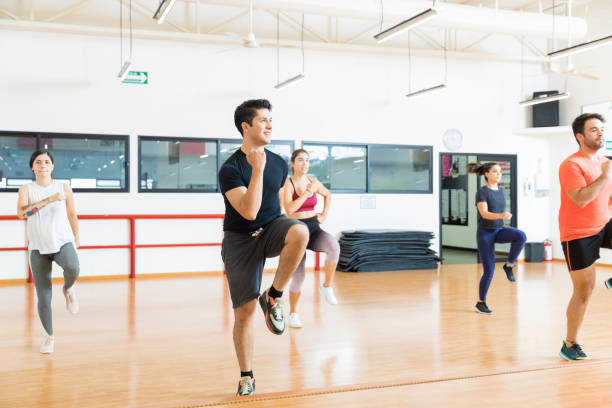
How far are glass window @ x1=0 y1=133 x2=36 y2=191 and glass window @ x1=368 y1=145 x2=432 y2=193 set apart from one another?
5362mm

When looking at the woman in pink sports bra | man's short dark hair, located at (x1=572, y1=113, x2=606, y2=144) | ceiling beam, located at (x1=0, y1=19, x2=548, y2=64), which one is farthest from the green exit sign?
man's short dark hair, located at (x1=572, y1=113, x2=606, y2=144)

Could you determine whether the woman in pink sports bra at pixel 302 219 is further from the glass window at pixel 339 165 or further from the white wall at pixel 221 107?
the glass window at pixel 339 165

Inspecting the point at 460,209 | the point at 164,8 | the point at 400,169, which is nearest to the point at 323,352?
the point at 164,8

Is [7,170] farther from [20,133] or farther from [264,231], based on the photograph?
[264,231]

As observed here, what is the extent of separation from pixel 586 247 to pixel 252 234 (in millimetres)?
2089

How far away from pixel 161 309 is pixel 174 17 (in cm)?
475

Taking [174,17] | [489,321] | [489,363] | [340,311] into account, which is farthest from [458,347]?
[174,17]

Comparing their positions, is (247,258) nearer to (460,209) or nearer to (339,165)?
(339,165)

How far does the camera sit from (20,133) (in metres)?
7.70

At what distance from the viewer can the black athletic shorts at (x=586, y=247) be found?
11.2 feet

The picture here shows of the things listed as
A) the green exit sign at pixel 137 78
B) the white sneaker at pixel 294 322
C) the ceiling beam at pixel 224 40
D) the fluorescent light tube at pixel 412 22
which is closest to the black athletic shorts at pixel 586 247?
the white sneaker at pixel 294 322

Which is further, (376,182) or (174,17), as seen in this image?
(376,182)

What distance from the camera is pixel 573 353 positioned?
11.8 ft

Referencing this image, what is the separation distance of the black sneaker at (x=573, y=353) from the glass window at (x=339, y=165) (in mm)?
5873
